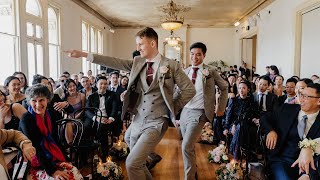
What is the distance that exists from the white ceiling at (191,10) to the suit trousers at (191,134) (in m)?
8.44

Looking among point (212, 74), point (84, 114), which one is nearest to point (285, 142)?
point (212, 74)

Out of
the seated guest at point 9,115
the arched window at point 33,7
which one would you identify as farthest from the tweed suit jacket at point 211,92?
the arched window at point 33,7

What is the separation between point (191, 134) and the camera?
3.31 m

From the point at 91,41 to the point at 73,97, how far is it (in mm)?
9453

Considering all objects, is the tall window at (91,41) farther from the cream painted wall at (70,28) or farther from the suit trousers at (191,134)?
the suit trousers at (191,134)

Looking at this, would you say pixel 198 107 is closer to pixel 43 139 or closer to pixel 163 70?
pixel 163 70

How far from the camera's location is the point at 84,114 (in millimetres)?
4844

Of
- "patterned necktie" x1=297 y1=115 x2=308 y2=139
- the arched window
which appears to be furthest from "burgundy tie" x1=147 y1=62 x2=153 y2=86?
the arched window

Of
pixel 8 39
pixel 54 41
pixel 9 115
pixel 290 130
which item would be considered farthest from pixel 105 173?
pixel 54 41

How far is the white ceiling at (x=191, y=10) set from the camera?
1150 centimetres

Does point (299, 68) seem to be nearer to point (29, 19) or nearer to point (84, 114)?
point (84, 114)

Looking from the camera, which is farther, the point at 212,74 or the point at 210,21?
the point at 210,21

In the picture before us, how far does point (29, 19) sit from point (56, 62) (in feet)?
7.13

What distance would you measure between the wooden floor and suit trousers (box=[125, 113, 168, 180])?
1416 millimetres
